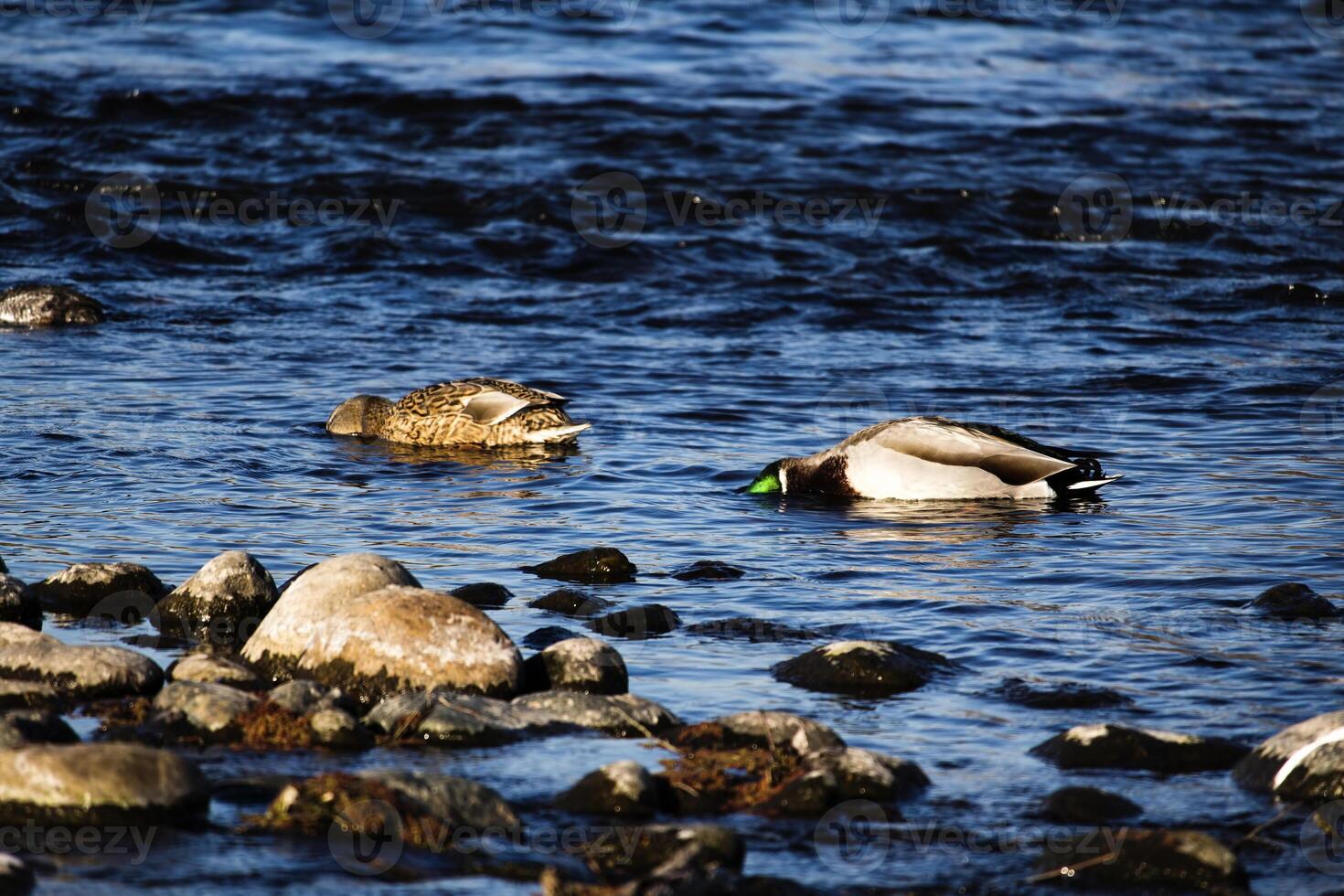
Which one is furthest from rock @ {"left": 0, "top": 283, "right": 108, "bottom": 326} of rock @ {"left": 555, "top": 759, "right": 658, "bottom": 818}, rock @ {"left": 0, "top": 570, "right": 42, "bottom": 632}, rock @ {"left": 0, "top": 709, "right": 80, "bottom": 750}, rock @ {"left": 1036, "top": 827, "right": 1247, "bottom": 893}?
rock @ {"left": 1036, "top": 827, "right": 1247, "bottom": 893}

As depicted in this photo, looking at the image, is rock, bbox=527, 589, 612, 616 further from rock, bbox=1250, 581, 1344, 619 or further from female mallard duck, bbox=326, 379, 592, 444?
female mallard duck, bbox=326, 379, 592, 444

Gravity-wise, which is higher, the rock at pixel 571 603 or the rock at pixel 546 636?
the rock at pixel 546 636

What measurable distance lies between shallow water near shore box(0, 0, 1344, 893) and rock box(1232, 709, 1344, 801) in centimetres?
18

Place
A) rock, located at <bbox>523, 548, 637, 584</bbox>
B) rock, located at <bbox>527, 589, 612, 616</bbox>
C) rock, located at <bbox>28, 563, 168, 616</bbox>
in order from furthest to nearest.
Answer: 1. rock, located at <bbox>523, 548, 637, 584</bbox>
2. rock, located at <bbox>527, 589, 612, 616</bbox>
3. rock, located at <bbox>28, 563, 168, 616</bbox>

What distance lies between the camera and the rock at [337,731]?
17.4 feet

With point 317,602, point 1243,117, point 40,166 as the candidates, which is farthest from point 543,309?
point 1243,117

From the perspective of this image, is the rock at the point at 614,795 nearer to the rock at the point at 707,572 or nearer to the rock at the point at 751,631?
the rock at the point at 751,631

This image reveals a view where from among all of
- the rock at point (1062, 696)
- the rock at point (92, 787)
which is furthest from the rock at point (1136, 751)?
the rock at point (92, 787)

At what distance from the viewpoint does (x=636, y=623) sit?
6699mm

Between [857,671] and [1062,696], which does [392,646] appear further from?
[1062,696]

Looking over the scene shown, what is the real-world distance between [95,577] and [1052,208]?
12.9 m

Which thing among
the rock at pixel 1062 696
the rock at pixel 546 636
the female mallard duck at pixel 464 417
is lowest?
the female mallard duck at pixel 464 417

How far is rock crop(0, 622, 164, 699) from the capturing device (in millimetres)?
5664

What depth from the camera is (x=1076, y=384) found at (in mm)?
12000
